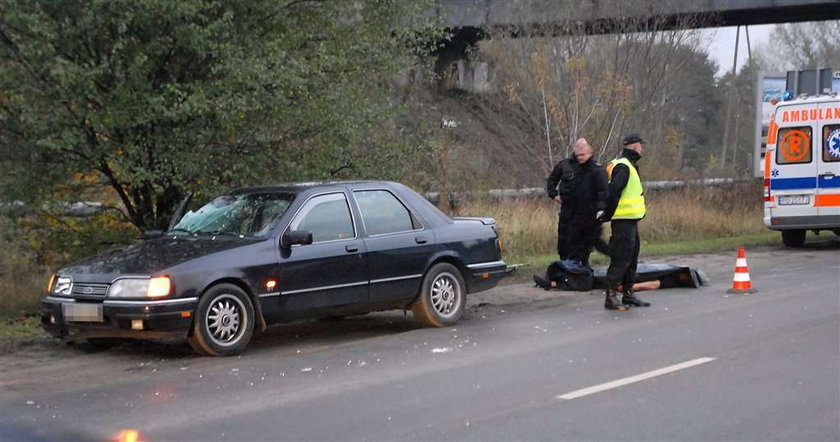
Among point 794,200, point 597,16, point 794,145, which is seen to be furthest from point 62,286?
point 597,16

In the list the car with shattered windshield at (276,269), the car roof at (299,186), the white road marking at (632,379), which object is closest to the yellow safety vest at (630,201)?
the car with shattered windshield at (276,269)

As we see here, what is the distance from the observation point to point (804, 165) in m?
19.6

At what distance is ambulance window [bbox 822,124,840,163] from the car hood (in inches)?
515

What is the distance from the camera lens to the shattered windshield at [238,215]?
10000 millimetres

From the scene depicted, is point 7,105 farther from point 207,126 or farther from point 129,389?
point 129,389

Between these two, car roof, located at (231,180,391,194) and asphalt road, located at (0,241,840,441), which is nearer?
asphalt road, located at (0,241,840,441)

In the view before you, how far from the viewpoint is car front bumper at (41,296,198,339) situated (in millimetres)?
8781

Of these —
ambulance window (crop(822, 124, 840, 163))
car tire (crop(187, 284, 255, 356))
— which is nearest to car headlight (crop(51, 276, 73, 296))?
car tire (crop(187, 284, 255, 356))

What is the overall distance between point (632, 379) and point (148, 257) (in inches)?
166

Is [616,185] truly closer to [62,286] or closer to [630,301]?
[630,301]

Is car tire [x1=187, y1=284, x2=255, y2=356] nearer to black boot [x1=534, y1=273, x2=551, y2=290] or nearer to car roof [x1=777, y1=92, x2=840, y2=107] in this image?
black boot [x1=534, y1=273, x2=551, y2=290]

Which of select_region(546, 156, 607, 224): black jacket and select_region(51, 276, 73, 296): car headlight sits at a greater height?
select_region(546, 156, 607, 224): black jacket

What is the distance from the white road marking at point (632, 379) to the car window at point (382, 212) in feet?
10.9

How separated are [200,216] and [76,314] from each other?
1815 millimetres
